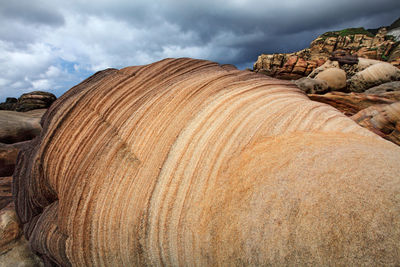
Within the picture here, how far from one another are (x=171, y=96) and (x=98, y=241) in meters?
2.05

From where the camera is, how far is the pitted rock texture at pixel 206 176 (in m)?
1.55

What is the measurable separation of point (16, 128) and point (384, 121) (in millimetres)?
8755

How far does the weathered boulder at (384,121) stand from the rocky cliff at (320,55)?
15060mm

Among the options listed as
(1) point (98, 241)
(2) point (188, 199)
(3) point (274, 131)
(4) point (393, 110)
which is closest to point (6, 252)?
(1) point (98, 241)

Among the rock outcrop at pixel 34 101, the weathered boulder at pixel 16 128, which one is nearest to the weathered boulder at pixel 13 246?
Answer: the weathered boulder at pixel 16 128

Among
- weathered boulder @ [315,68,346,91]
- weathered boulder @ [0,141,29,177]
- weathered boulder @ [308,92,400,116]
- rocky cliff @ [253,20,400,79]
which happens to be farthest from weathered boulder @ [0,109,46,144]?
rocky cliff @ [253,20,400,79]

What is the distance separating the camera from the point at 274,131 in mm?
2312

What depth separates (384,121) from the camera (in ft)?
12.6

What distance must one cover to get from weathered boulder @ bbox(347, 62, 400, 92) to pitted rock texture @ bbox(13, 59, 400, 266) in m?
12.2

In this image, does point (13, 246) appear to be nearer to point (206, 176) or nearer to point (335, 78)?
point (206, 176)

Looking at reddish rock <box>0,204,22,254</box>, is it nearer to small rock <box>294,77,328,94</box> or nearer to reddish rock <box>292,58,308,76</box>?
small rock <box>294,77,328,94</box>

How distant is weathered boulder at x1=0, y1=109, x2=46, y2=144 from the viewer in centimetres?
549

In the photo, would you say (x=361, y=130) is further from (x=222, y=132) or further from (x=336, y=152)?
(x=222, y=132)

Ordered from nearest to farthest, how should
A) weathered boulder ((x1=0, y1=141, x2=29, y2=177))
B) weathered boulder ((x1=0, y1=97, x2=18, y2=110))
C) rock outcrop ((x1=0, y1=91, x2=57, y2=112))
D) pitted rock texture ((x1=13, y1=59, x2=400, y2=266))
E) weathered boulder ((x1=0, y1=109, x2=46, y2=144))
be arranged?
1. pitted rock texture ((x1=13, y1=59, x2=400, y2=266))
2. weathered boulder ((x1=0, y1=141, x2=29, y2=177))
3. weathered boulder ((x1=0, y1=109, x2=46, y2=144))
4. rock outcrop ((x1=0, y1=91, x2=57, y2=112))
5. weathered boulder ((x1=0, y1=97, x2=18, y2=110))
